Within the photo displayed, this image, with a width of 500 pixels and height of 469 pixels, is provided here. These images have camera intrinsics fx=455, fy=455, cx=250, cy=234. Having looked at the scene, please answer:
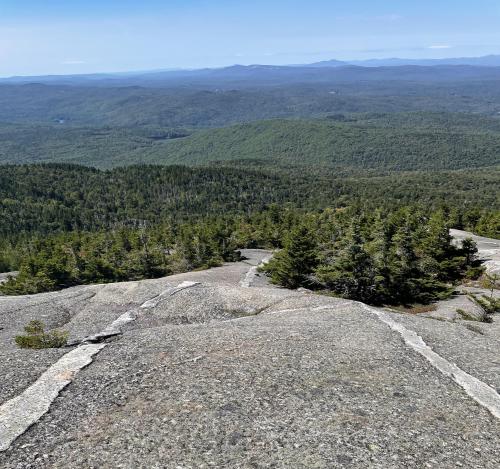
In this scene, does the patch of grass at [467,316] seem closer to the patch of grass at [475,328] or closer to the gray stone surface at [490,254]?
the patch of grass at [475,328]

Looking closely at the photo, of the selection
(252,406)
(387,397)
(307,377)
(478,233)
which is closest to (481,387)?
(387,397)

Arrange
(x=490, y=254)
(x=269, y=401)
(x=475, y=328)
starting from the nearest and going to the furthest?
(x=269, y=401)
(x=475, y=328)
(x=490, y=254)

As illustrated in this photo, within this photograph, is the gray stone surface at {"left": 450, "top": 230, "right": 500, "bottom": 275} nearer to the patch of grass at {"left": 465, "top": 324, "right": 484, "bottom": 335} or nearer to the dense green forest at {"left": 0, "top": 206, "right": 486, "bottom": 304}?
the dense green forest at {"left": 0, "top": 206, "right": 486, "bottom": 304}

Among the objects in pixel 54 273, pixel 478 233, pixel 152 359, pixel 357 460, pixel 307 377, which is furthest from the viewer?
pixel 478 233

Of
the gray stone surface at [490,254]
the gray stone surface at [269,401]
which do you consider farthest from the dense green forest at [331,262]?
the gray stone surface at [269,401]

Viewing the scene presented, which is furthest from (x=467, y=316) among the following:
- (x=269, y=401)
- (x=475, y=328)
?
(x=269, y=401)

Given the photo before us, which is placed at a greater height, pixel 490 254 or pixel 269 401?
pixel 269 401

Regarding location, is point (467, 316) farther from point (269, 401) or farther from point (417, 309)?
point (269, 401)

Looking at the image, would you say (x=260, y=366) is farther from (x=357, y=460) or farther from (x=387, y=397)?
(x=357, y=460)

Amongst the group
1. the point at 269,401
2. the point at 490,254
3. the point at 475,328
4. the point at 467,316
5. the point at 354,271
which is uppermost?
the point at 269,401

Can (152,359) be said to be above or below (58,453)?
below

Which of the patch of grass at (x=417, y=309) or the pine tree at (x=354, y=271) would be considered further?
the pine tree at (x=354, y=271)
